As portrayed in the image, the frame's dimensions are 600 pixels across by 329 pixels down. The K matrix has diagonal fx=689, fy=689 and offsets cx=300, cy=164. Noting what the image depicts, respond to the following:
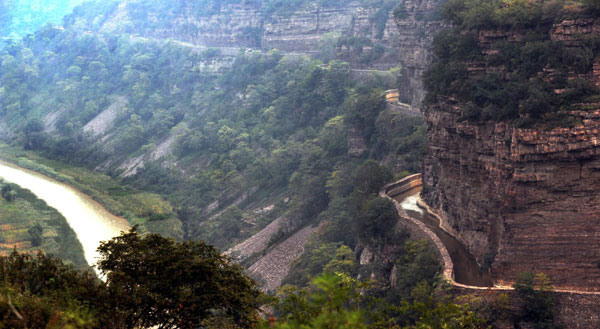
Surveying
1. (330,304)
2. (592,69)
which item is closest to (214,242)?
(592,69)

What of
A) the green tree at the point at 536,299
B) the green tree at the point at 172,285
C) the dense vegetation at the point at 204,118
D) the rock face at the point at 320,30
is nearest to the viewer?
the green tree at the point at 172,285

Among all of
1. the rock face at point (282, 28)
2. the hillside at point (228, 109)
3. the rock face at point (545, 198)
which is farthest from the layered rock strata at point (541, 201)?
the rock face at point (282, 28)

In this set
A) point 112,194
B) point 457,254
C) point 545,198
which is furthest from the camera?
point 112,194

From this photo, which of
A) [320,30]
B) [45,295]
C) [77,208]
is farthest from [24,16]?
[45,295]

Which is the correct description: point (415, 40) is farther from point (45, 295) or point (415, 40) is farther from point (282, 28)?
point (282, 28)

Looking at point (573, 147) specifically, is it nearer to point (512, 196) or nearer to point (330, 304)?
point (512, 196)

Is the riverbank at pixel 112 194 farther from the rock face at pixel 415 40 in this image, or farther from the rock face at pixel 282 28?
the rock face at pixel 282 28

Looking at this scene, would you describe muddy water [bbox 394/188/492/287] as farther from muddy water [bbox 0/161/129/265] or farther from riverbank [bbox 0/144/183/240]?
riverbank [bbox 0/144/183/240]
